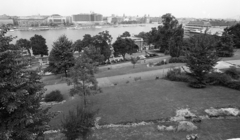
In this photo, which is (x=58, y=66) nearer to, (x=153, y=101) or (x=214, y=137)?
(x=153, y=101)

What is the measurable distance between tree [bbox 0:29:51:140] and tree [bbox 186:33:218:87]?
43.1ft

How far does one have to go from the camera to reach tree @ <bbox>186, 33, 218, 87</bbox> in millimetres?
14352

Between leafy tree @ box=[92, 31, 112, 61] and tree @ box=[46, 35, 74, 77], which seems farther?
leafy tree @ box=[92, 31, 112, 61]

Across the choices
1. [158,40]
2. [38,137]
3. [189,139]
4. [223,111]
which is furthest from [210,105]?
[158,40]

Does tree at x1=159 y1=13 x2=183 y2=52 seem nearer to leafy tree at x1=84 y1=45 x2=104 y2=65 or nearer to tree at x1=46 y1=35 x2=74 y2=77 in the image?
leafy tree at x1=84 y1=45 x2=104 y2=65

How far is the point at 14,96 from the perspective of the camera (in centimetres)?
550

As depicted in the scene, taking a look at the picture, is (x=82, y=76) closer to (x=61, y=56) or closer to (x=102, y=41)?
(x=61, y=56)

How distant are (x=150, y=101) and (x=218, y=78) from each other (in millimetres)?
7465

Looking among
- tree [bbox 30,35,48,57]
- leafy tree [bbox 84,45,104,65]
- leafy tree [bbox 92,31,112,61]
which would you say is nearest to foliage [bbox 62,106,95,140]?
leafy tree [bbox 84,45,104,65]

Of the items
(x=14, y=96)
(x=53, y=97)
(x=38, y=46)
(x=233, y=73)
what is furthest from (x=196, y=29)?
(x=14, y=96)

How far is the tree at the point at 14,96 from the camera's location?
549 cm

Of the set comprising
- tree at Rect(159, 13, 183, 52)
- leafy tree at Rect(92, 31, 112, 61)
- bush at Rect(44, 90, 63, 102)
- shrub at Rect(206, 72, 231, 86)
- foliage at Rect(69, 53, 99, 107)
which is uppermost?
tree at Rect(159, 13, 183, 52)

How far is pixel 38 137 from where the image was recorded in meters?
6.64

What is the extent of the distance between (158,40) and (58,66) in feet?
82.4
